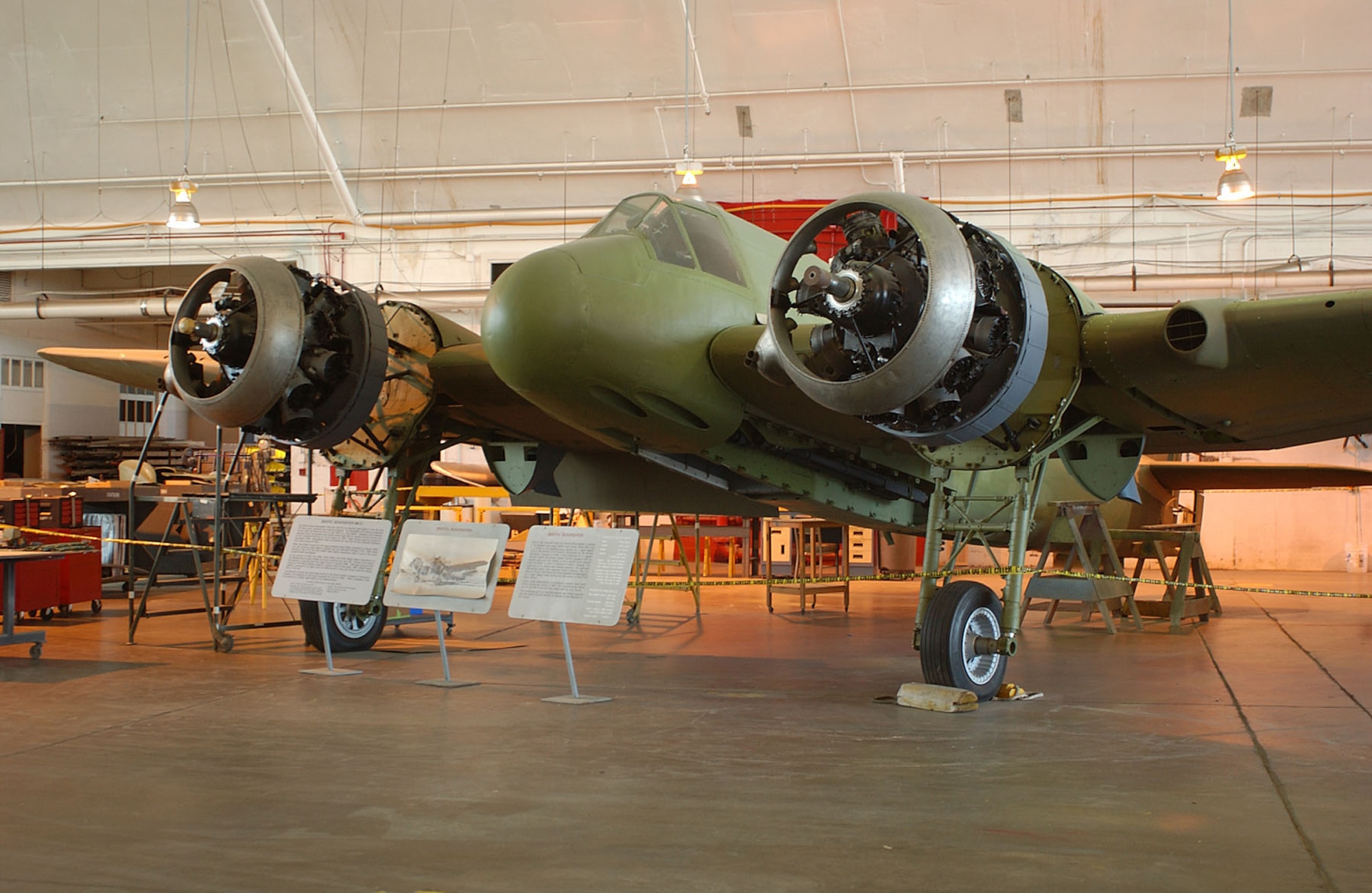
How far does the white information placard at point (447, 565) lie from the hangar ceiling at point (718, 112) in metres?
10.9

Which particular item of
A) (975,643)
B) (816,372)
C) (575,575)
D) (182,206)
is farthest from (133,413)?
(975,643)

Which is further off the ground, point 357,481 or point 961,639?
point 357,481

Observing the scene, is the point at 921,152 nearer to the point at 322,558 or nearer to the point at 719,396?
the point at 719,396

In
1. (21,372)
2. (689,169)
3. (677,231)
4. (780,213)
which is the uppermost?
(780,213)

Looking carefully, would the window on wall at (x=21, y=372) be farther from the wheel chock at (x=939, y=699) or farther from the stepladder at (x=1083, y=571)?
the wheel chock at (x=939, y=699)

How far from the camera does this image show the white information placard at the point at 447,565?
7.70 metres

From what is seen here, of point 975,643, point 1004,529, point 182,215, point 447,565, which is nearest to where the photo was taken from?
point 975,643

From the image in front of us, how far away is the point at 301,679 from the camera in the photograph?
27.2 ft

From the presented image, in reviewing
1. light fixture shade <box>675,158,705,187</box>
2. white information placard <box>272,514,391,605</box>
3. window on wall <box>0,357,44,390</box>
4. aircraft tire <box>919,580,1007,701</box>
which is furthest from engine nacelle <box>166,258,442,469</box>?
window on wall <box>0,357,44,390</box>

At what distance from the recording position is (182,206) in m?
15.8

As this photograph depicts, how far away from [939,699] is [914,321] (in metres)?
2.53

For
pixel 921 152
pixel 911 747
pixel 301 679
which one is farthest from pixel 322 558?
pixel 921 152

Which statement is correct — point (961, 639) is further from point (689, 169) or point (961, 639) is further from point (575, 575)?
point (689, 169)

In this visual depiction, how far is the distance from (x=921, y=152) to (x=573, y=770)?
16.2 meters
